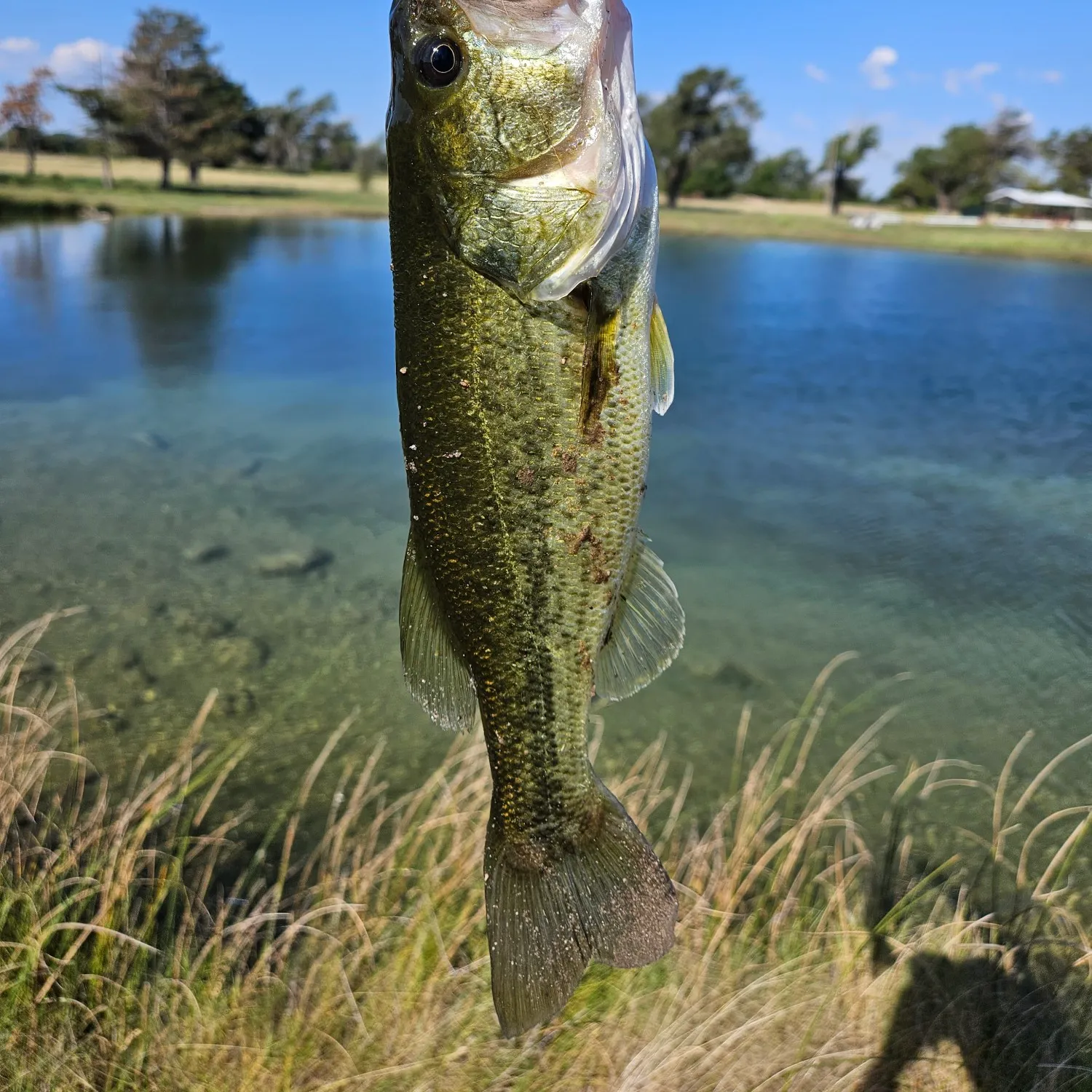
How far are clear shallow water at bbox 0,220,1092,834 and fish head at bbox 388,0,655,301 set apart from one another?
4.81 metres

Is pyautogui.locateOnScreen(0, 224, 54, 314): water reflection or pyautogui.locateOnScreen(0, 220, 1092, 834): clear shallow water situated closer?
pyautogui.locateOnScreen(0, 220, 1092, 834): clear shallow water

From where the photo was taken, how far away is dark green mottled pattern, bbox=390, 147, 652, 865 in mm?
1555

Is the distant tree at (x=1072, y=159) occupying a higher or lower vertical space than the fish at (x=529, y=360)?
higher

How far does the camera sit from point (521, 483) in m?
1.60

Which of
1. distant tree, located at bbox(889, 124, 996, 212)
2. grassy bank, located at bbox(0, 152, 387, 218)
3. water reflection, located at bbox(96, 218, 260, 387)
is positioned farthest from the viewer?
distant tree, located at bbox(889, 124, 996, 212)

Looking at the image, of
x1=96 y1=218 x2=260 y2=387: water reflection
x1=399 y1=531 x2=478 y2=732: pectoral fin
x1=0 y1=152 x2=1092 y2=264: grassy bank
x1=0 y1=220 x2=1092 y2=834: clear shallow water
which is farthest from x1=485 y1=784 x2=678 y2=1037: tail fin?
x1=0 y1=152 x2=1092 y2=264: grassy bank

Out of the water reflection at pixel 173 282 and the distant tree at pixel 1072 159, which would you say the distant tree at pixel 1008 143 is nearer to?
the distant tree at pixel 1072 159

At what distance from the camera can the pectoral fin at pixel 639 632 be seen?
1.81 meters

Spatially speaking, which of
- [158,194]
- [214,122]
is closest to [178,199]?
[158,194]

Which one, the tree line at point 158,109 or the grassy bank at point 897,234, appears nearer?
the grassy bank at point 897,234

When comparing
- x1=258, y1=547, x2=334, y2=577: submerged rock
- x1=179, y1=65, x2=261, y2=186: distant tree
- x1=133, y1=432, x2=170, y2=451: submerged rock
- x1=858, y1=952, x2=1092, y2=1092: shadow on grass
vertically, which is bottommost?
x1=258, y1=547, x2=334, y2=577: submerged rock

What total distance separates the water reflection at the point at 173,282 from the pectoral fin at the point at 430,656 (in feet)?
49.1

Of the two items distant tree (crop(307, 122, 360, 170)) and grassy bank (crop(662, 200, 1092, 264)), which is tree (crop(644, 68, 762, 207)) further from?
distant tree (crop(307, 122, 360, 170))

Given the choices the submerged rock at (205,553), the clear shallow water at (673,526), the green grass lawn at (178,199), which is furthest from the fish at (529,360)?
the green grass lawn at (178,199)
